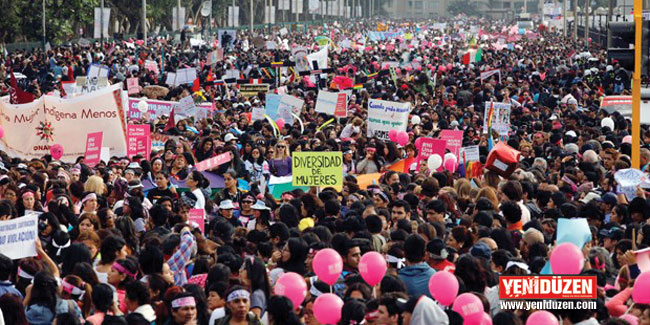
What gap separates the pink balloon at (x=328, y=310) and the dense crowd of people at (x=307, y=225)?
0.58 ft

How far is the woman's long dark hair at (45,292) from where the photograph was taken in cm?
819

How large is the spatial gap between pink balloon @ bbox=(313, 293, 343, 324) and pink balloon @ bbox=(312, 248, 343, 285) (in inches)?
33.7

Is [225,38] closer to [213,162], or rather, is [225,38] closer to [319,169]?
[213,162]

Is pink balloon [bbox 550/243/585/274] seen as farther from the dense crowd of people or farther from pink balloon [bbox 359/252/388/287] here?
pink balloon [bbox 359/252/388/287]

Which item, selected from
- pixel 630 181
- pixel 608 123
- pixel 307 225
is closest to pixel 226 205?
pixel 307 225

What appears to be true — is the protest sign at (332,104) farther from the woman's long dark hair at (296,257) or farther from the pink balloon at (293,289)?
the pink balloon at (293,289)

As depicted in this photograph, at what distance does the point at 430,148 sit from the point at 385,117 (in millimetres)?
4187

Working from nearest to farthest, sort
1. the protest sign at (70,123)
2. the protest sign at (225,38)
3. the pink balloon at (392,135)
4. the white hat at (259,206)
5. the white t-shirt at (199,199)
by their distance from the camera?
the white hat at (259,206)
the white t-shirt at (199,199)
the protest sign at (70,123)
the pink balloon at (392,135)
the protest sign at (225,38)

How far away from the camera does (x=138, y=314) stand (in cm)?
780

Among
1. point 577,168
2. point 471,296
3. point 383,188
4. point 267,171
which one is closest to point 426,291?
point 471,296

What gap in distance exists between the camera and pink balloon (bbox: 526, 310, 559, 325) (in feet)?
22.9

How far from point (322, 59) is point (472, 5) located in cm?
16366

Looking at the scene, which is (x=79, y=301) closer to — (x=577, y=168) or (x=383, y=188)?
(x=383, y=188)

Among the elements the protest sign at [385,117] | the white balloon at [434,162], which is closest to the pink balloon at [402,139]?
the protest sign at [385,117]
